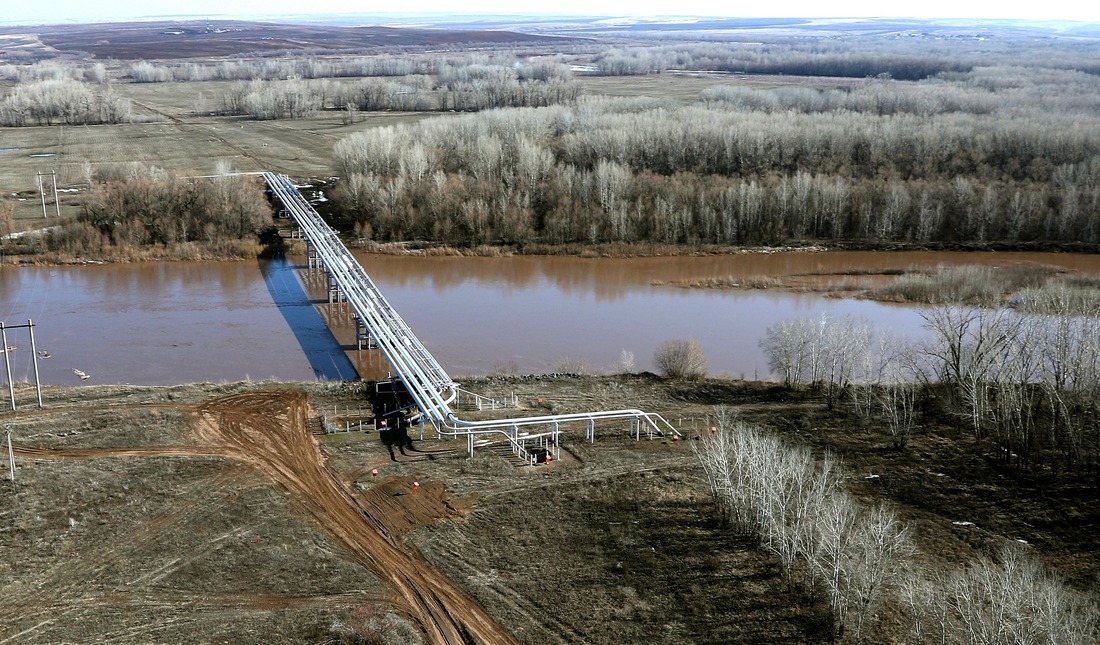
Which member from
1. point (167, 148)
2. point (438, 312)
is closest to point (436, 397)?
point (438, 312)

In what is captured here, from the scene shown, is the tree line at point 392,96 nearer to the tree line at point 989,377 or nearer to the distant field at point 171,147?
the distant field at point 171,147

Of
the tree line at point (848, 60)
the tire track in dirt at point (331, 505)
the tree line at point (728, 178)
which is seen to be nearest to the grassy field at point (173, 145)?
the tree line at point (728, 178)

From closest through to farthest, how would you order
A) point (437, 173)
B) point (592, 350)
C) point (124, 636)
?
point (124, 636), point (592, 350), point (437, 173)

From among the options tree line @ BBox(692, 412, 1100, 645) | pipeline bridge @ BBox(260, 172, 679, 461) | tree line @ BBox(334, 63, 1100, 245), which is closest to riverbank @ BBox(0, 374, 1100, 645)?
tree line @ BBox(692, 412, 1100, 645)

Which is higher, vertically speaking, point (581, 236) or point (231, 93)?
→ point (231, 93)

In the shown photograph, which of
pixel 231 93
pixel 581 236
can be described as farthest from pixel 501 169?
pixel 231 93

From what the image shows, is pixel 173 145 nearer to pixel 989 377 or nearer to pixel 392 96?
pixel 392 96

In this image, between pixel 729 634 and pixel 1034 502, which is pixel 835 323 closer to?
pixel 1034 502
